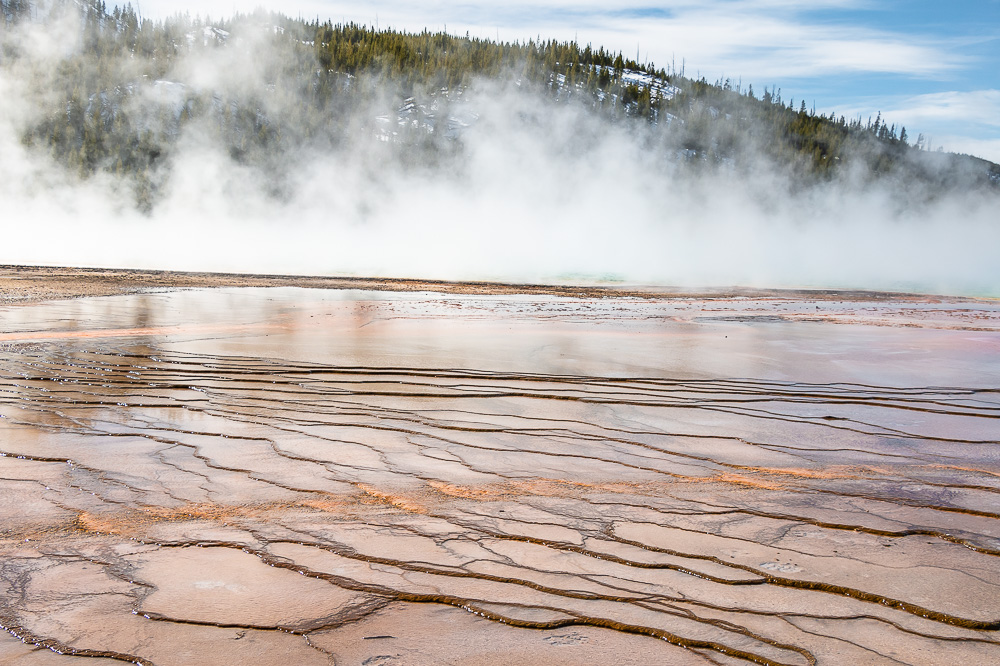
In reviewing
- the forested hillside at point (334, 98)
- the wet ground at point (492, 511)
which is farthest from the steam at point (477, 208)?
the wet ground at point (492, 511)

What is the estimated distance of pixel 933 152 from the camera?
114 meters

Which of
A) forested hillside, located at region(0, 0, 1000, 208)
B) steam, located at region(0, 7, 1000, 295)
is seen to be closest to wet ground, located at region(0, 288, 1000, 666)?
steam, located at region(0, 7, 1000, 295)

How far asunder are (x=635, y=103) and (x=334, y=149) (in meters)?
40.6

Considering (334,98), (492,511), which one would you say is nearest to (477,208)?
(334,98)

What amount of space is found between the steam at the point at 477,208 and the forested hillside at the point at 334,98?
0.67 metres

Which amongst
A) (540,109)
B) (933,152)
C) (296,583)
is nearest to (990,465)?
(296,583)

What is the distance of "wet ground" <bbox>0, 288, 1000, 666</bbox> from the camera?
2.35m

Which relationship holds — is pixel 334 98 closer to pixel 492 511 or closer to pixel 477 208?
pixel 477 208

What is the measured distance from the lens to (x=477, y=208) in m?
70.4

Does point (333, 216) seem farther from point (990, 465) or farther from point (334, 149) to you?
point (990, 465)

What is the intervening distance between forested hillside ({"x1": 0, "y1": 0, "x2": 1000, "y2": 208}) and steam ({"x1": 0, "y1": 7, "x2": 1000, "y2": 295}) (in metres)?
0.67

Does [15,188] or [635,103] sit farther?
[635,103]

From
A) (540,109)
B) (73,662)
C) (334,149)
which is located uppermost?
(540,109)

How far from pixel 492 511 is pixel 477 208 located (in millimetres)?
68123
